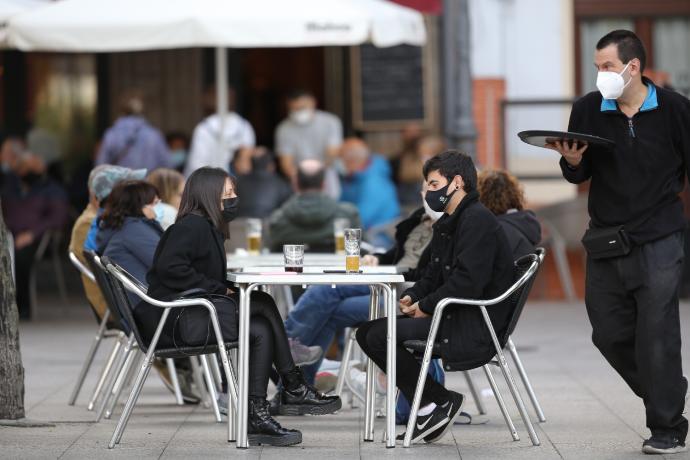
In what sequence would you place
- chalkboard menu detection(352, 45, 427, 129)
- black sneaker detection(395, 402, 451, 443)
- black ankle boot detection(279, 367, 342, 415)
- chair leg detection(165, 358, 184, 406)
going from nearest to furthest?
black sneaker detection(395, 402, 451, 443), black ankle boot detection(279, 367, 342, 415), chair leg detection(165, 358, 184, 406), chalkboard menu detection(352, 45, 427, 129)

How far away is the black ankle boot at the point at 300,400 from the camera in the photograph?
6855 mm

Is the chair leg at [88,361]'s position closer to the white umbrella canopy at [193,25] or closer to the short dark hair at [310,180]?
the short dark hair at [310,180]

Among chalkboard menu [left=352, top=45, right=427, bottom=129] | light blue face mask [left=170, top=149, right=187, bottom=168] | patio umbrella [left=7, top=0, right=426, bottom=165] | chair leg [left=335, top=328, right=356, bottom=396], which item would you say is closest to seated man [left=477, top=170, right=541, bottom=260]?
chair leg [left=335, top=328, right=356, bottom=396]

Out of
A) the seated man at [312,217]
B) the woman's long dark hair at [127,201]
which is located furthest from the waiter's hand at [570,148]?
the seated man at [312,217]

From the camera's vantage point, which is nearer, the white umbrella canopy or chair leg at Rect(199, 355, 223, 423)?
chair leg at Rect(199, 355, 223, 423)

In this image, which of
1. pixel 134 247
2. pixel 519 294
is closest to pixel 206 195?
pixel 134 247

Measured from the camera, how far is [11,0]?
11547 millimetres

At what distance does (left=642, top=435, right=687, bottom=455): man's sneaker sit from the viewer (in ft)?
20.7

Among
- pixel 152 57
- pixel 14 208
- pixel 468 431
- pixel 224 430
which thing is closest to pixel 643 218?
pixel 468 431

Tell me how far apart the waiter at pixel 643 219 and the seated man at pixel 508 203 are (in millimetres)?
997

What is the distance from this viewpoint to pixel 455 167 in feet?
21.9

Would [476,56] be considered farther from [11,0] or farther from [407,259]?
[407,259]

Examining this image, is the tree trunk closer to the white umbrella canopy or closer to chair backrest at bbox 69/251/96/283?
chair backrest at bbox 69/251/96/283

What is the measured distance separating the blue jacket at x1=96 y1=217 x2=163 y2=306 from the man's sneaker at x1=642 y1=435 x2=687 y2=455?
2.66 meters
